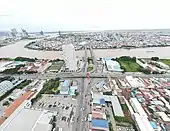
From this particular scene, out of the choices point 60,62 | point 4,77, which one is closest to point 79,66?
point 60,62

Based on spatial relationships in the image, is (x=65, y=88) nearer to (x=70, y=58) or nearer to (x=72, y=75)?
(x=72, y=75)

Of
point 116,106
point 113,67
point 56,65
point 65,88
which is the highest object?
point 116,106

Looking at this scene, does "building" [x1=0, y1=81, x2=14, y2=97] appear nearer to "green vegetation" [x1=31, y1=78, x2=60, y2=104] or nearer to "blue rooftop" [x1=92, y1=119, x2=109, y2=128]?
"green vegetation" [x1=31, y1=78, x2=60, y2=104]

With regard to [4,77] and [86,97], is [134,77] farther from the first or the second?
[4,77]

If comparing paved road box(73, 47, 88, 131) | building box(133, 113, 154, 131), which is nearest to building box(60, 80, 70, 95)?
paved road box(73, 47, 88, 131)

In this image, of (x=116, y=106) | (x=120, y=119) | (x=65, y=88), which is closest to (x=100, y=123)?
(x=120, y=119)

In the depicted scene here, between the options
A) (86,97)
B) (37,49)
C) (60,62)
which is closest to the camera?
(86,97)

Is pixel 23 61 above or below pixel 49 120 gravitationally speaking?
below
